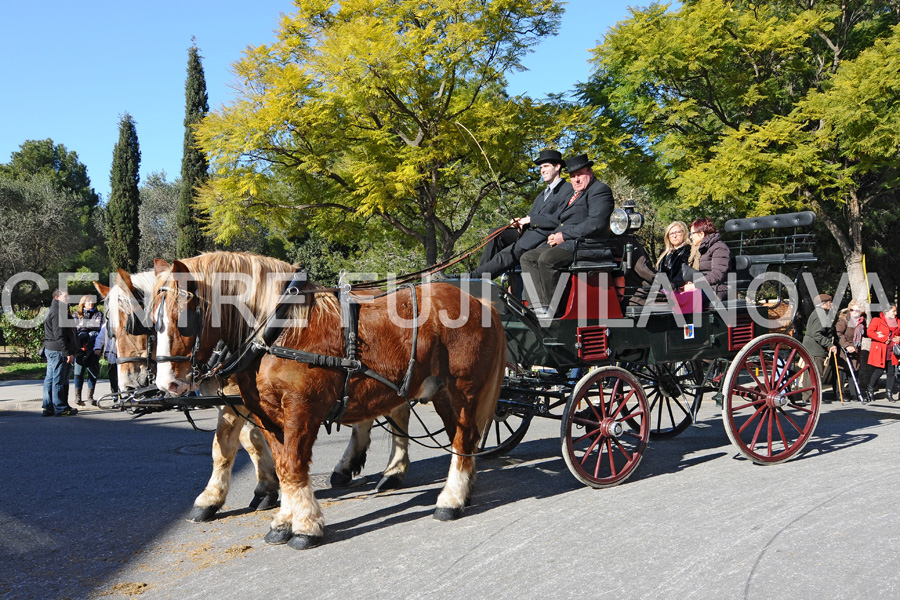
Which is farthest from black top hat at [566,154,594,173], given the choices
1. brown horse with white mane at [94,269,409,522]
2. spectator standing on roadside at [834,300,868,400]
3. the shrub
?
the shrub

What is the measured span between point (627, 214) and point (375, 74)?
28.1ft

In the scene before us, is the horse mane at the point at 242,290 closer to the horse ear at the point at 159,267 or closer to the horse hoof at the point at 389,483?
the horse ear at the point at 159,267

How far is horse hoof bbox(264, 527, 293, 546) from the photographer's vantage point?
433cm

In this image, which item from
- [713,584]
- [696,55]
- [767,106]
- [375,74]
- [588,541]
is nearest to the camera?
[713,584]

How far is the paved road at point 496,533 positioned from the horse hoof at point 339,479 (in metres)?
0.20

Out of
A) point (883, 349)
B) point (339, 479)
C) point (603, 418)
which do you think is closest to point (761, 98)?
point (883, 349)

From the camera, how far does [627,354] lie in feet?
20.5

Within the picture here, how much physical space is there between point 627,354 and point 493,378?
63.1 inches

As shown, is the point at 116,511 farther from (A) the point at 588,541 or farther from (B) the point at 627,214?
(B) the point at 627,214

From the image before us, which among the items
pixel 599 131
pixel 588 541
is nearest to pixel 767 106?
pixel 599 131

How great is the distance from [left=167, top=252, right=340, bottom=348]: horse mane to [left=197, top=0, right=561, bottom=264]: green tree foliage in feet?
31.0

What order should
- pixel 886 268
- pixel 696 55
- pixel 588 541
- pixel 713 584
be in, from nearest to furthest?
pixel 713 584
pixel 588 541
pixel 696 55
pixel 886 268

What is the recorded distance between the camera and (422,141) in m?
14.4

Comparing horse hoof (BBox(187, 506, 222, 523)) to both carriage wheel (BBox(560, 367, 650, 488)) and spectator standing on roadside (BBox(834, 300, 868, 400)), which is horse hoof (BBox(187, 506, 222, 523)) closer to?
carriage wheel (BBox(560, 367, 650, 488))
